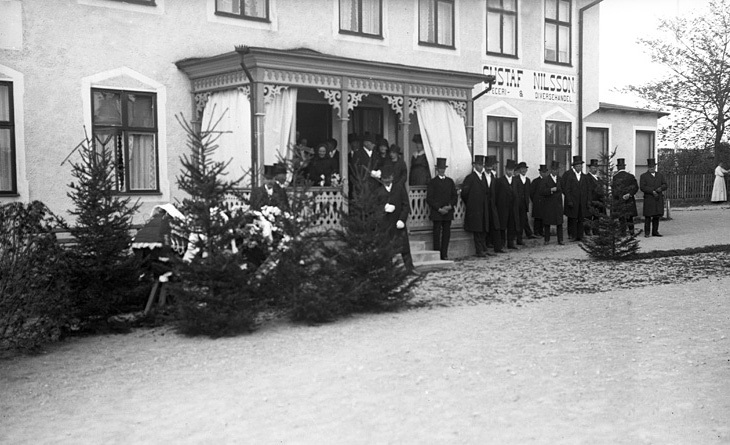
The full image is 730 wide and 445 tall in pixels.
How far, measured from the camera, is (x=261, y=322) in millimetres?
9984

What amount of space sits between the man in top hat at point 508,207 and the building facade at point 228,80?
949mm

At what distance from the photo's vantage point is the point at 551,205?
20500 mm

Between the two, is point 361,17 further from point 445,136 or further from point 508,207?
point 508,207

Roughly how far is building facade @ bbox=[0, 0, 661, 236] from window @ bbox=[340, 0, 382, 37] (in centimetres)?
3

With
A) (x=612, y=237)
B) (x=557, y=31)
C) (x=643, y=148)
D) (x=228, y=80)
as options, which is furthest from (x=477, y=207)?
(x=643, y=148)

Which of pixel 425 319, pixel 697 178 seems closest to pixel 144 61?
pixel 425 319

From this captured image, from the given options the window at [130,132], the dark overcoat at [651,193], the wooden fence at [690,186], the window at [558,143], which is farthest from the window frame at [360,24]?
the wooden fence at [690,186]

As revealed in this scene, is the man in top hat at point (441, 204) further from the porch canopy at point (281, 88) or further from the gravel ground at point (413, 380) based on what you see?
the gravel ground at point (413, 380)

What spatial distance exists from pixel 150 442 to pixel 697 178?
39.2 metres

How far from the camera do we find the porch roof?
15.3 meters

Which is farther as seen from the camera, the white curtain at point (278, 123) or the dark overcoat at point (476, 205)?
the dark overcoat at point (476, 205)

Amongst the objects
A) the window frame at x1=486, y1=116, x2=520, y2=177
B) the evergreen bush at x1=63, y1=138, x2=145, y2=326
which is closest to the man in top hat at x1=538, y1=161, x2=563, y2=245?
the window frame at x1=486, y1=116, x2=520, y2=177

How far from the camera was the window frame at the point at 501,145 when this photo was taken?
2197cm

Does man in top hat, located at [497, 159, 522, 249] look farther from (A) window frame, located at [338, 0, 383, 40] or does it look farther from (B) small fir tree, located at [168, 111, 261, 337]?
(B) small fir tree, located at [168, 111, 261, 337]
